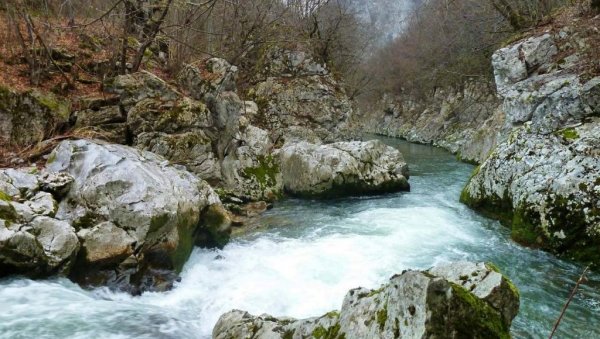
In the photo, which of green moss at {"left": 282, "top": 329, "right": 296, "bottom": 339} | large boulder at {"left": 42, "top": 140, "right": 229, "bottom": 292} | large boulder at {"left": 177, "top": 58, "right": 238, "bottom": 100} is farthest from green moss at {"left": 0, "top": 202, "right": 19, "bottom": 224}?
large boulder at {"left": 177, "top": 58, "right": 238, "bottom": 100}

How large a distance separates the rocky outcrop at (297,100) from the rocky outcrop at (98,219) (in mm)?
14179

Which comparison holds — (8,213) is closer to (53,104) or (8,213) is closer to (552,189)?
(53,104)

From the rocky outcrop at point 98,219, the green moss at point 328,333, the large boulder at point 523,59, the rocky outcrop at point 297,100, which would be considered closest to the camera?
the green moss at point 328,333

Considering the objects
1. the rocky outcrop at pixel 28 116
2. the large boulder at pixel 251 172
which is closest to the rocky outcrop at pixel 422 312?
the rocky outcrop at pixel 28 116

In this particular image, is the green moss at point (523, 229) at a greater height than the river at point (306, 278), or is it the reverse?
the green moss at point (523, 229)

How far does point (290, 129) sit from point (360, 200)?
30.9 ft

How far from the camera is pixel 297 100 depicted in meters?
24.0

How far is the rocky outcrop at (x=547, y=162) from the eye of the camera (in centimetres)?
902

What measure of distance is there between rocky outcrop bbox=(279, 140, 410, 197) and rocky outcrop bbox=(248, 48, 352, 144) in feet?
23.3

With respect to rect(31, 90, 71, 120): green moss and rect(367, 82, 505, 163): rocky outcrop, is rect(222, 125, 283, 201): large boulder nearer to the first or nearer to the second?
rect(31, 90, 71, 120): green moss

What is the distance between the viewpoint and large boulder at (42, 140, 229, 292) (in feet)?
22.7

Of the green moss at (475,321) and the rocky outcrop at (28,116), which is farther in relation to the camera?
the rocky outcrop at (28,116)

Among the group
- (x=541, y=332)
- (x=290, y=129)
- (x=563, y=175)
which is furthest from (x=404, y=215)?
(x=290, y=129)

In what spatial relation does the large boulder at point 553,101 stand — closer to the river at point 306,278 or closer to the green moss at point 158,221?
the river at point 306,278
